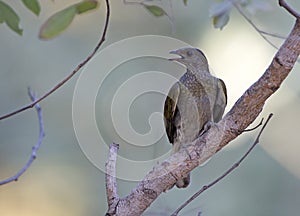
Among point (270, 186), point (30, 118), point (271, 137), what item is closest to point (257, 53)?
point (271, 137)

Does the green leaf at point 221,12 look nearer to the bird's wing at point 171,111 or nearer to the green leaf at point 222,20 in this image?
the green leaf at point 222,20

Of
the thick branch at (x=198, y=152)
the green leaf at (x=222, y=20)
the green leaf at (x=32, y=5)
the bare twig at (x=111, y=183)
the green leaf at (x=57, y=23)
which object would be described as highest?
the green leaf at (x=32, y=5)

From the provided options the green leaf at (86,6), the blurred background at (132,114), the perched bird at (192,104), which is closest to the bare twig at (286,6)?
the green leaf at (86,6)

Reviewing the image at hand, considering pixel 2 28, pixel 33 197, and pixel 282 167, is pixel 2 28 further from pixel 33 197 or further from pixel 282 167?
pixel 282 167

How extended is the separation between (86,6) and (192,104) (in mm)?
1063

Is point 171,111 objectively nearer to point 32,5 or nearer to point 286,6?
point 286,6

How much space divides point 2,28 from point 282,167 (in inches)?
61.5

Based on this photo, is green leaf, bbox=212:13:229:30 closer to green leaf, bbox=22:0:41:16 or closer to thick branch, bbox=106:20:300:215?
thick branch, bbox=106:20:300:215

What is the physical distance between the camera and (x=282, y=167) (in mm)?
2861

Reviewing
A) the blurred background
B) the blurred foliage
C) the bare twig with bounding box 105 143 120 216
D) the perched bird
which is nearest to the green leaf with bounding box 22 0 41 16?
the blurred foliage

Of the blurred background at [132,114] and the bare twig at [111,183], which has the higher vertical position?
the bare twig at [111,183]

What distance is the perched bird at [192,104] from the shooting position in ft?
5.75

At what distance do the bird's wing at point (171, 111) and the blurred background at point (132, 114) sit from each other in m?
0.81

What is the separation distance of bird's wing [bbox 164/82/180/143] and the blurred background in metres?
0.81
